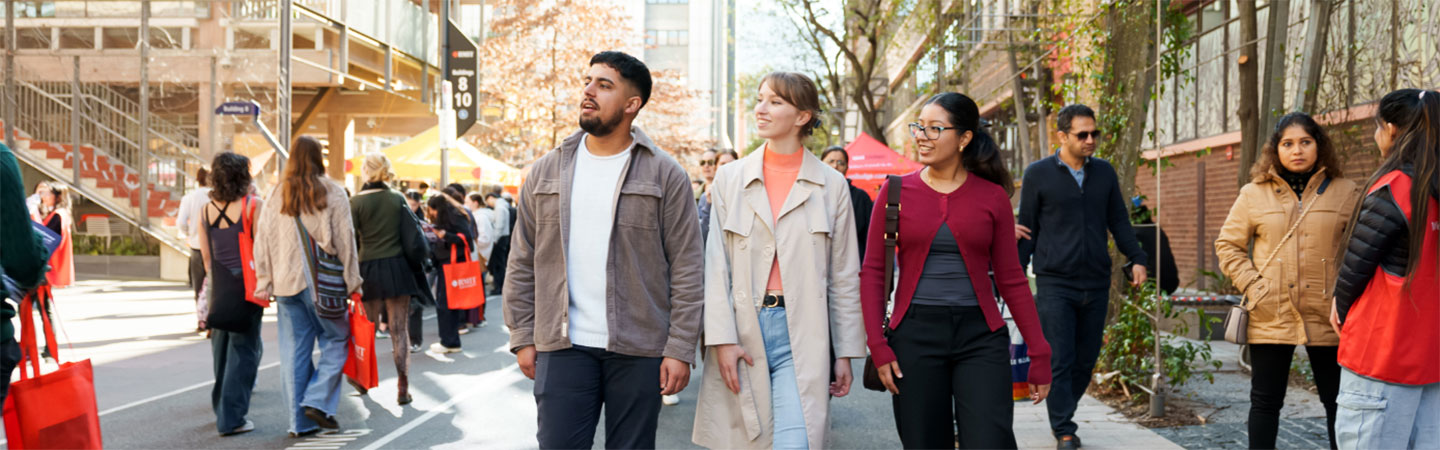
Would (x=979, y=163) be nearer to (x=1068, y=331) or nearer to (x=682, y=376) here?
(x=682, y=376)

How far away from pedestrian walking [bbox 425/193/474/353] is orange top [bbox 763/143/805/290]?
27.3ft

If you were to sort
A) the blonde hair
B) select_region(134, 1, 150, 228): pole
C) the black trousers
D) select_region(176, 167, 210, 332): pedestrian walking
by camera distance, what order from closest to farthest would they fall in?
the black trousers, the blonde hair, select_region(176, 167, 210, 332): pedestrian walking, select_region(134, 1, 150, 228): pole

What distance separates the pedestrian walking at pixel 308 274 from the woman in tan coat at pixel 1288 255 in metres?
5.08

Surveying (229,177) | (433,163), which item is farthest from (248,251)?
(433,163)

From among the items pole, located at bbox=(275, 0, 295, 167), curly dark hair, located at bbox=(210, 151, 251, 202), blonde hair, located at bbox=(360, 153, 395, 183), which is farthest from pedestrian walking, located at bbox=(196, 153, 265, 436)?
pole, located at bbox=(275, 0, 295, 167)

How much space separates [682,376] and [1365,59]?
797 cm

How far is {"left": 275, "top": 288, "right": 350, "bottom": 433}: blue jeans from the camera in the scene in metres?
7.33

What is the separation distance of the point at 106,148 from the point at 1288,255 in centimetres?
2308

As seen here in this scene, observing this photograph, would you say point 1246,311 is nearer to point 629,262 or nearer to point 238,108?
point 629,262

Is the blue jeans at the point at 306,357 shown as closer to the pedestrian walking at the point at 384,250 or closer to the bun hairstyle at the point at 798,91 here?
the pedestrian walking at the point at 384,250

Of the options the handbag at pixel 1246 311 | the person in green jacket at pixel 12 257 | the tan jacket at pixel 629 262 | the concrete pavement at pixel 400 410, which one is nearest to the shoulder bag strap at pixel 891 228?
the tan jacket at pixel 629 262

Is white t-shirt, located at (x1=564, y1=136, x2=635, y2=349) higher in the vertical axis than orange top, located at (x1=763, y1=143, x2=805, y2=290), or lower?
lower

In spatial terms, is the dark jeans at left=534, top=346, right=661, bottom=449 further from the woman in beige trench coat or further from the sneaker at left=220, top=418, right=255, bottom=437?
the sneaker at left=220, top=418, right=255, bottom=437

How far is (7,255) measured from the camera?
368 centimetres
